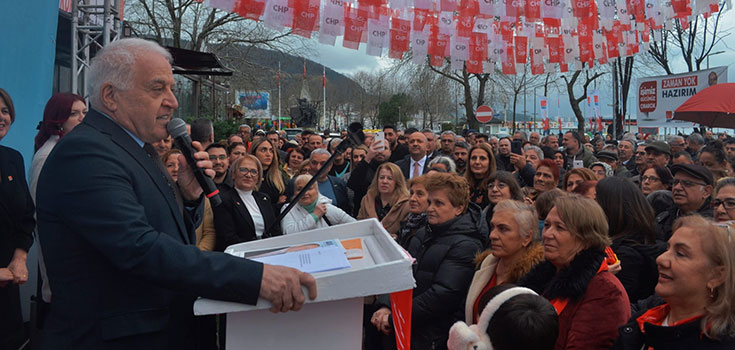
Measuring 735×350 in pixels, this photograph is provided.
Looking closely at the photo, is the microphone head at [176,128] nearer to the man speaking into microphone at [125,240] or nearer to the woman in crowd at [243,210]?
the man speaking into microphone at [125,240]

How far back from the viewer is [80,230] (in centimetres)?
159

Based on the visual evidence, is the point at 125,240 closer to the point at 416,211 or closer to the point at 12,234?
the point at 12,234

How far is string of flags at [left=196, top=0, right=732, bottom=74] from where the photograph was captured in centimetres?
593

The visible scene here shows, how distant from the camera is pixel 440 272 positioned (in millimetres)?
3215

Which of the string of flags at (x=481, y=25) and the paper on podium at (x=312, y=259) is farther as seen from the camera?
the string of flags at (x=481, y=25)

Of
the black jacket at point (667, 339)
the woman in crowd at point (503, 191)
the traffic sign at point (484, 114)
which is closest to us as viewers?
the black jacket at point (667, 339)

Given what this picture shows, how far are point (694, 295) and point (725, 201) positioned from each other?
2.28 metres

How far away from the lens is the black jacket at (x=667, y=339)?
1929 millimetres

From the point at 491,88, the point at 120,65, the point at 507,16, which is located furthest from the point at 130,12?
the point at 491,88

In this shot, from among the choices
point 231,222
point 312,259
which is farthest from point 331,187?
point 312,259

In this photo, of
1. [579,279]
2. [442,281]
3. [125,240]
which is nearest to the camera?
[125,240]

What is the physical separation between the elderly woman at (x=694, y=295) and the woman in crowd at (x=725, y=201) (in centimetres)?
206

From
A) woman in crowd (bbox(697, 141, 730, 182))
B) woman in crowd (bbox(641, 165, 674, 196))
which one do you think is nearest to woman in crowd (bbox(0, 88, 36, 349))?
woman in crowd (bbox(641, 165, 674, 196))

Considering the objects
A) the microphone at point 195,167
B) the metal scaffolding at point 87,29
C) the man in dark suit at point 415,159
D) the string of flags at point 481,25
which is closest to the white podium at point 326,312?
the microphone at point 195,167
